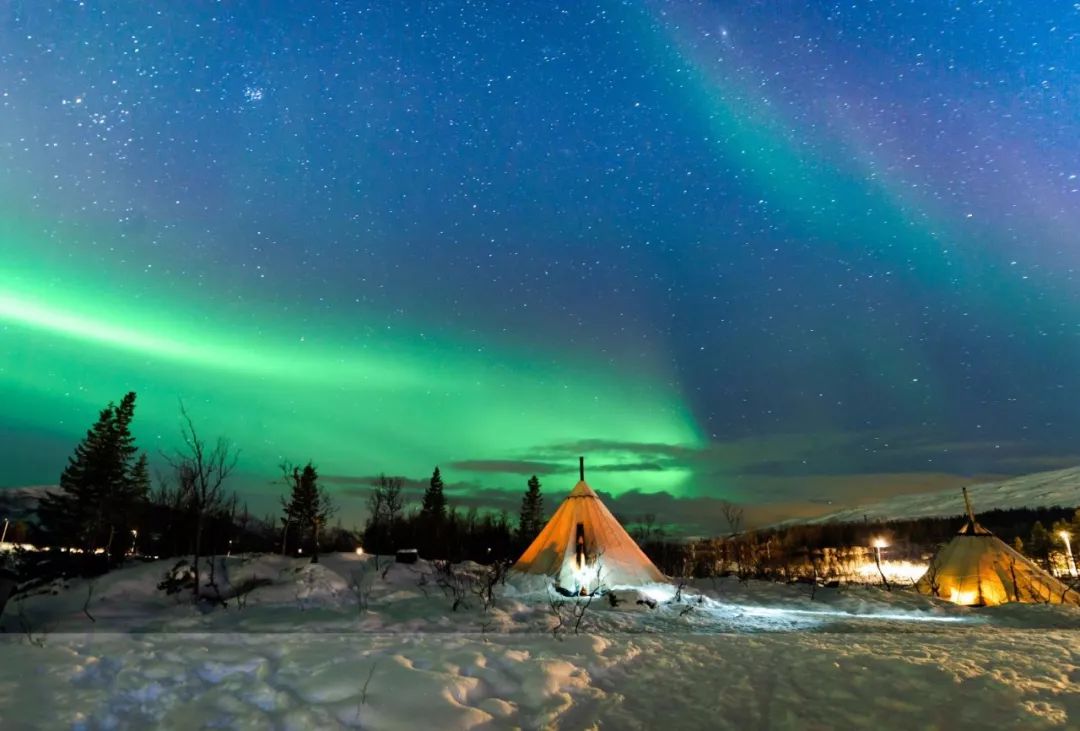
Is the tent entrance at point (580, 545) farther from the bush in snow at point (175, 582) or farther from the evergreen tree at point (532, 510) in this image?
the evergreen tree at point (532, 510)

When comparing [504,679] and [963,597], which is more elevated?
[504,679]

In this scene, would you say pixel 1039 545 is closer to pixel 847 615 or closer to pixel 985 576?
pixel 985 576

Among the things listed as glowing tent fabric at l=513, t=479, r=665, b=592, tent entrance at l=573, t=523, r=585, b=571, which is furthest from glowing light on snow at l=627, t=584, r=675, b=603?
tent entrance at l=573, t=523, r=585, b=571

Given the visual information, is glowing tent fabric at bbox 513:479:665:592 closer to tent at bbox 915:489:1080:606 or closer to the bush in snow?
tent at bbox 915:489:1080:606

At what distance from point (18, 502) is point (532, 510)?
104m

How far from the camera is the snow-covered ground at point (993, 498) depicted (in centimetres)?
10225

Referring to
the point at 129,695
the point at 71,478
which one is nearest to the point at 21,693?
the point at 129,695

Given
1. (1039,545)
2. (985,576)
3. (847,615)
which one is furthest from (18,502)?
(1039,545)

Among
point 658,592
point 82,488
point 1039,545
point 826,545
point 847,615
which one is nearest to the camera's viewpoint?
point 847,615

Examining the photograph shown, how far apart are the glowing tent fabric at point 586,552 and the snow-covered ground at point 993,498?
104 metres

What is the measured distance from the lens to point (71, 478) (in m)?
37.3

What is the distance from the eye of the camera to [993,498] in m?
113

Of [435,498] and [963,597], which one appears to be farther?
[435,498]

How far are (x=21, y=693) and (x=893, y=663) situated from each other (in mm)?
6203
